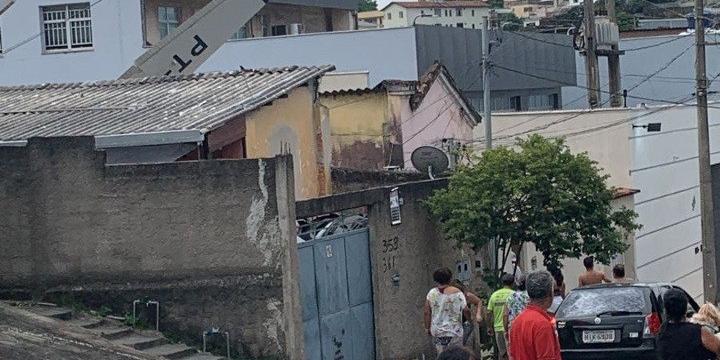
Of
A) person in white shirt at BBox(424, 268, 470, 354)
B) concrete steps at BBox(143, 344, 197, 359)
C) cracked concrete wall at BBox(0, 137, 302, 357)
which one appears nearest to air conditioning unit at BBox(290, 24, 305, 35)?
cracked concrete wall at BBox(0, 137, 302, 357)

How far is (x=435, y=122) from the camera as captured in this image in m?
30.9

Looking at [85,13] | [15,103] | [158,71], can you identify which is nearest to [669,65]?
[85,13]

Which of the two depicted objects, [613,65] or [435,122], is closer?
[435,122]

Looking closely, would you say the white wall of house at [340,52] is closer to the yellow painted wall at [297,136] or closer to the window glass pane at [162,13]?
the window glass pane at [162,13]

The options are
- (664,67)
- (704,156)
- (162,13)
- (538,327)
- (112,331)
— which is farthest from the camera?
(664,67)

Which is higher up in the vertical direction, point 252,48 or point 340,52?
point 252,48

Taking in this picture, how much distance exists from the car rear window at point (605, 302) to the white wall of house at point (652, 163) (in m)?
14.1

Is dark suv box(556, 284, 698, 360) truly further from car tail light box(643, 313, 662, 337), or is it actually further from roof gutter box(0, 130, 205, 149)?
roof gutter box(0, 130, 205, 149)

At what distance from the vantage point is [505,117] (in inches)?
1326

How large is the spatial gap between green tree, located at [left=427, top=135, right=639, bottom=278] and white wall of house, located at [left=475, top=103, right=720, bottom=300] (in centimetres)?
1065

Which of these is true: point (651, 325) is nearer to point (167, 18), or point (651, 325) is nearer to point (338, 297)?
point (338, 297)

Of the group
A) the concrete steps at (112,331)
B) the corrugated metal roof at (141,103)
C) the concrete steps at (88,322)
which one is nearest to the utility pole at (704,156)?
the corrugated metal roof at (141,103)

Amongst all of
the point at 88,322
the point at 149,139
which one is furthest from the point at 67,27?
the point at 88,322

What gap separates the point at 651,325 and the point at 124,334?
6655mm
